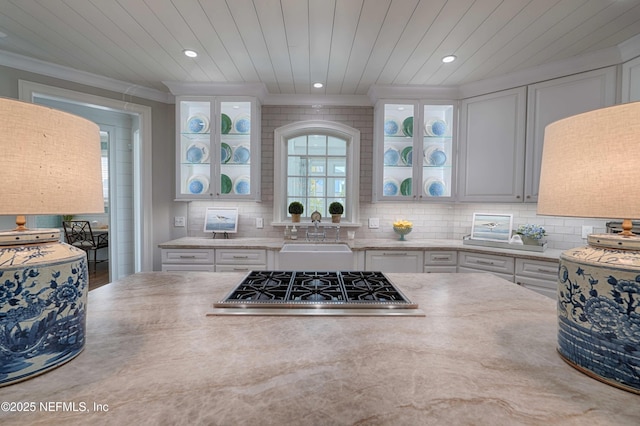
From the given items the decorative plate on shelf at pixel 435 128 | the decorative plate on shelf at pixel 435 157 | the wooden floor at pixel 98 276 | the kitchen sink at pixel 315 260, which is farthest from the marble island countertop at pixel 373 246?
the wooden floor at pixel 98 276

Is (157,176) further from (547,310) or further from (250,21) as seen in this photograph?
(547,310)

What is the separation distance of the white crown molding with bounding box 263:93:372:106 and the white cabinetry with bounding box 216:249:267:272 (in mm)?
1784

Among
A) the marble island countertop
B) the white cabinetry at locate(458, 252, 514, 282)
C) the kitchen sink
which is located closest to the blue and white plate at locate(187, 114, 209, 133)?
the marble island countertop

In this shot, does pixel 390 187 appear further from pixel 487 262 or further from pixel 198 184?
pixel 198 184

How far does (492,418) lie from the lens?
526 mm

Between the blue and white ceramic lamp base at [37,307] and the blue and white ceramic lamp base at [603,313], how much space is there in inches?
47.7

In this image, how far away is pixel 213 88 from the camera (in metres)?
2.97

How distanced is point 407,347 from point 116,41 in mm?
2952

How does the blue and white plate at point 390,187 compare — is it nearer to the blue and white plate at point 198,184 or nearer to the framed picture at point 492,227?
the framed picture at point 492,227

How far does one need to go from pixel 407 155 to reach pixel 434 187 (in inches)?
18.6

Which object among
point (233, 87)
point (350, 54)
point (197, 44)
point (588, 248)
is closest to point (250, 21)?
point (197, 44)

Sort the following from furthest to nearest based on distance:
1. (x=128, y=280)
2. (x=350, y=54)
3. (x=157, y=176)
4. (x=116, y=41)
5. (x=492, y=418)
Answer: (x=157, y=176) → (x=350, y=54) → (x=116, y=41) → (x=128, y=280) → (x=492, y=418)

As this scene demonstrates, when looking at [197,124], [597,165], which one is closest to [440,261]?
[597,165]

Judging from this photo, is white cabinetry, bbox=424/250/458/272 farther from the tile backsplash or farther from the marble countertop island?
the marble countertop island
